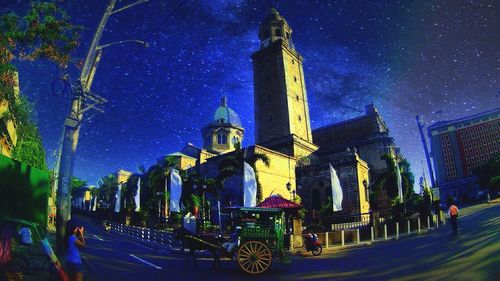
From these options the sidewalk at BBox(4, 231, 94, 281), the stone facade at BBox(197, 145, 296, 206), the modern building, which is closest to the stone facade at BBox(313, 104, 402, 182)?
the modern building

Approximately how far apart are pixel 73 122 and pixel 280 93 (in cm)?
3626

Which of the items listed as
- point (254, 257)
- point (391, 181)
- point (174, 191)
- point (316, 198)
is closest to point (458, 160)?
point (391, 181)

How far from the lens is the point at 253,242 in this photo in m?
9.24

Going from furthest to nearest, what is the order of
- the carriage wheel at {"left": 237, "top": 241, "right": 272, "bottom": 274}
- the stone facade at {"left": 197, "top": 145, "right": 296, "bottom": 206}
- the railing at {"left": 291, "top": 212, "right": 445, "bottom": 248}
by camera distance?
1. the stone facade at {"left": 197, "top": 145, "right": 296, "bottom": 206}
2. the railing at {"left": 291, "top": 212, "right": 445, "bottom": 248}
3. the carriage wheel at {"left": 237, "top": 241, "right": 272, "bottom": 274}

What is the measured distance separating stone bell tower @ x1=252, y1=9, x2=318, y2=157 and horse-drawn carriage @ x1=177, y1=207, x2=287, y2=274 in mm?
28644

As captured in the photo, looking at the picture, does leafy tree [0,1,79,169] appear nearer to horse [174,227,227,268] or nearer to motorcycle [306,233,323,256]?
horse [174,227,227,268]

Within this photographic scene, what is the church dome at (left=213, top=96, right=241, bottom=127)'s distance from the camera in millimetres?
58281

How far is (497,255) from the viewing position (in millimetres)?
8039

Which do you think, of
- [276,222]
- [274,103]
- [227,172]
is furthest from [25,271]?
[274,103]

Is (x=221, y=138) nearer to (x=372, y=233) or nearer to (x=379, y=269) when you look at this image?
(x=372, y=233)

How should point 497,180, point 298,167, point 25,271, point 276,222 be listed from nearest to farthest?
point 25,271
point 276,222
point 298,167
point 497,180

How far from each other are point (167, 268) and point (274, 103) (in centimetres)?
3628

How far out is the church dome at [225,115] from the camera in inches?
2295

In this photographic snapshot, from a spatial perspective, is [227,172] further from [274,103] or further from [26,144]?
[274,103]
